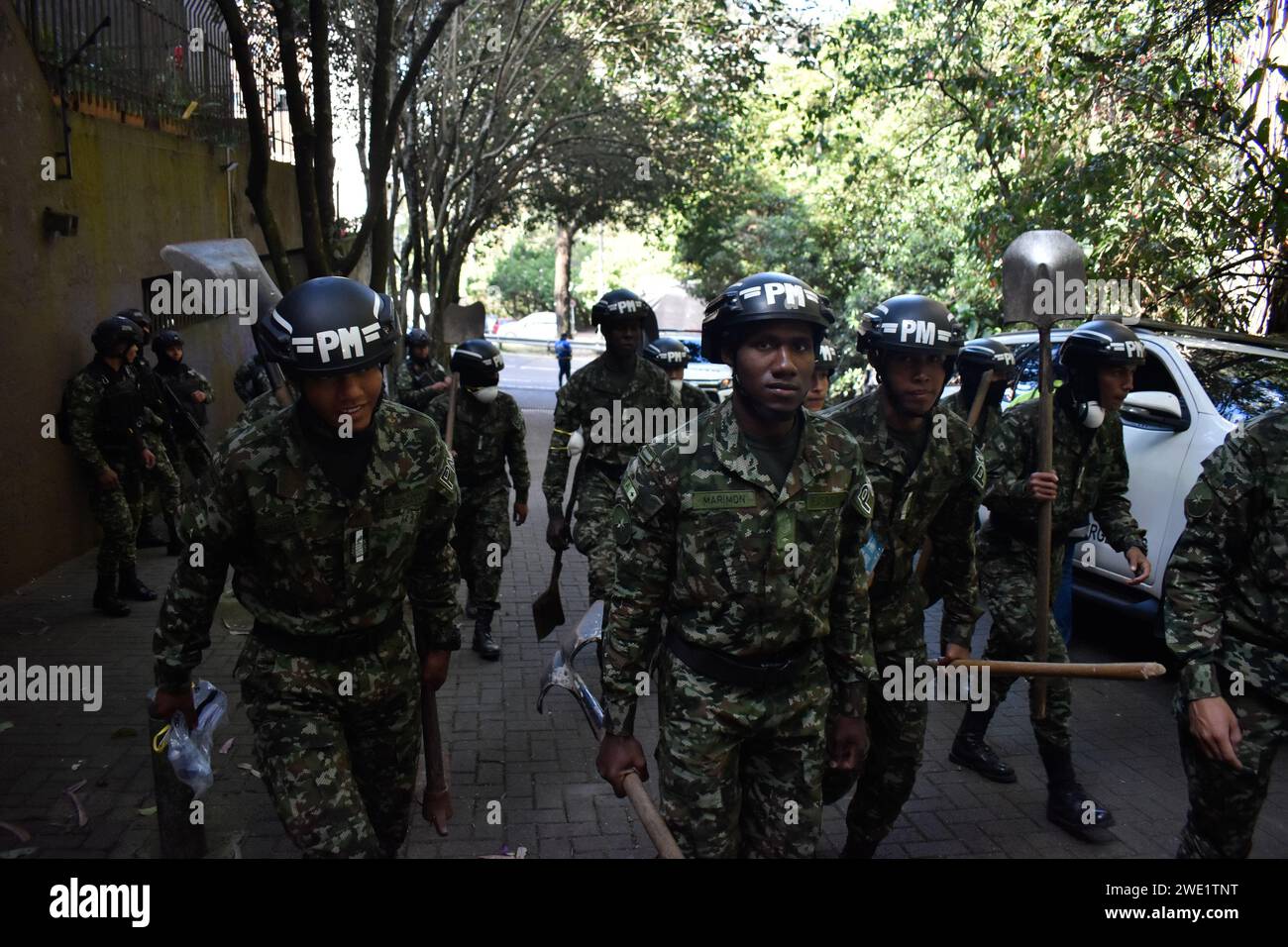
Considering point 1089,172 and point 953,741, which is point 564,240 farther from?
point 953,741

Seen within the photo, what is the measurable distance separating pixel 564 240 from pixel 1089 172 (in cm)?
2834

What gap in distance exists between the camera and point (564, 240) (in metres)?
36.3

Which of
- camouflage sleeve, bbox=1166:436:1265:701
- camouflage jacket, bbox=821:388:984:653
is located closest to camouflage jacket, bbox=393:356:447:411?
camouflage jacket, bbox=821:388:984:653

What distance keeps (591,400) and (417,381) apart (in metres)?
2.83

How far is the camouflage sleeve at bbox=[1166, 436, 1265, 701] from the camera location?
3215 mm

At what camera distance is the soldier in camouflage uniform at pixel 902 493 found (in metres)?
3.83

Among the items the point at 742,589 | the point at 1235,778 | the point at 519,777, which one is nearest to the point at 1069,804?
the point at 1235,778

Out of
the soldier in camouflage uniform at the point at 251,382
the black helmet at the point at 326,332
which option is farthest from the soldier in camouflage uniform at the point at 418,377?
the black helmet at the point at 326,332

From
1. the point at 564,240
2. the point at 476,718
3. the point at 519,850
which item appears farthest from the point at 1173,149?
the point at 564,240

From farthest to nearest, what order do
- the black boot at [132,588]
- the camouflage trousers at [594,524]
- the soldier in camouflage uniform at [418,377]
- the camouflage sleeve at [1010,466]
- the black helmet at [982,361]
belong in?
1. the soldier in camouflage uniform at [418,377]
2. the black boot at [132,588]
3. the black helmet at [982,361]
4. the camouflage trousers at [594,524]
5. the camouflage sleeve at [1010,466]

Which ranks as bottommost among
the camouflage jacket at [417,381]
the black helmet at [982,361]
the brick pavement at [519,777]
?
the brick pavement at [519,777]

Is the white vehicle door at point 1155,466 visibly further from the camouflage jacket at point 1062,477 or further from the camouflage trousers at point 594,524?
the camouflage trousers at point 594,524

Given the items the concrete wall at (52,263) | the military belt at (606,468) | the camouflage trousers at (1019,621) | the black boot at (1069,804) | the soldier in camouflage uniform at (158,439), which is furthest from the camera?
the soldier in camouflage uniform at (158,439)

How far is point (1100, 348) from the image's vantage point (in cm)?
491
